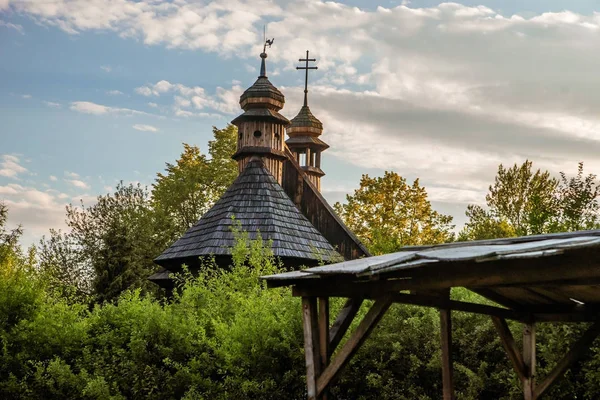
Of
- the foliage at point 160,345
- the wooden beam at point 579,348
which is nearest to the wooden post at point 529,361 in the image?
the wooden beam at point 579,348

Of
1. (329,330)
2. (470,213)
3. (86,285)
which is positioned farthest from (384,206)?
(329,330)

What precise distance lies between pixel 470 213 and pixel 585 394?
95.0ft

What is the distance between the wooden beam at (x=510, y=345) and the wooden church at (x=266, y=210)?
11.7 meters

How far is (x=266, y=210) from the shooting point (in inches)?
930

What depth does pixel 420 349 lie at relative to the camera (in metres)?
11.0

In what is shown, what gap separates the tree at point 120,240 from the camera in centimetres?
3212

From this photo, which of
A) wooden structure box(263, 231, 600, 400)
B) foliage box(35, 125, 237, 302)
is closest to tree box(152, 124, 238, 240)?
foliage box(35, 125, 237, 302)

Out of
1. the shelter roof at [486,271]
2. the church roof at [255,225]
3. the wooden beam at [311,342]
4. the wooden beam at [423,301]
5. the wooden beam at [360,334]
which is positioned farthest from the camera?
the church roof at [255,225]

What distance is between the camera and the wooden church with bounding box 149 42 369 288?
2252 centimetres

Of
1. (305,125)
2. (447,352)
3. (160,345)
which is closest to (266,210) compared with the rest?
(160,345)

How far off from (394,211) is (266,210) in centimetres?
1802

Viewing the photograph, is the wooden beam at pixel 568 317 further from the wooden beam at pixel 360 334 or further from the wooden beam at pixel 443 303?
the wooden beam at pixel 360 334

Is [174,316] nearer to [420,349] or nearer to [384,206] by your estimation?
[420,349]

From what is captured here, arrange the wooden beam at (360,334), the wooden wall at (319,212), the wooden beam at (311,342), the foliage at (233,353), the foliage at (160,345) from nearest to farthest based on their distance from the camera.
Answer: the wooden beam at (360,334) < the wooden beam at (311,342) < the foliage at (233,353) < the foliage at (160,345) < the wooden wall at (319,212)
